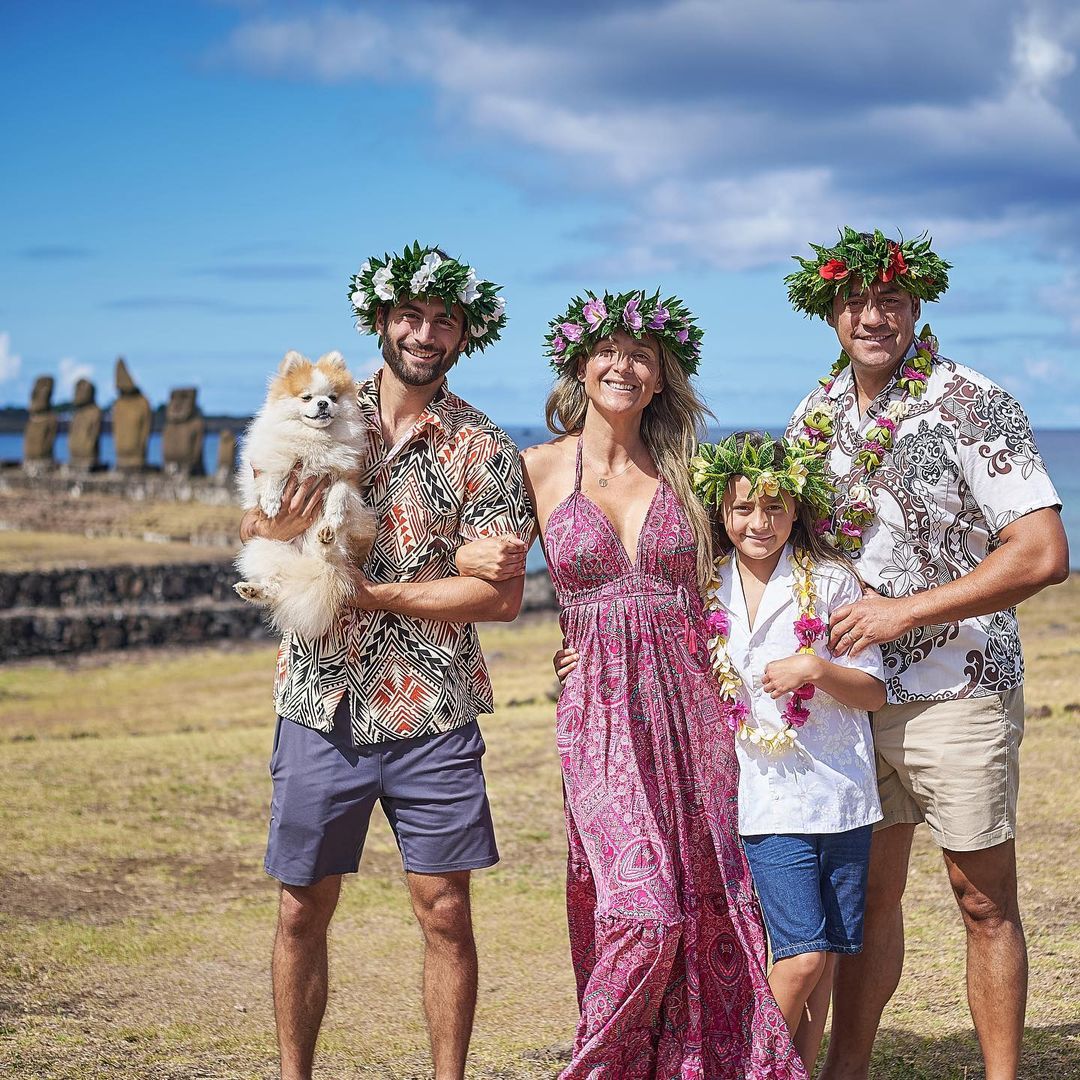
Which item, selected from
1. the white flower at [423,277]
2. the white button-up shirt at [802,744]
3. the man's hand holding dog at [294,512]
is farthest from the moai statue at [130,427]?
the white button-up shirt at [802,744]

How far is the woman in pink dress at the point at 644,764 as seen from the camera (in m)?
3.69

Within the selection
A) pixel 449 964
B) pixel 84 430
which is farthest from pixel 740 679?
pixel 84 430

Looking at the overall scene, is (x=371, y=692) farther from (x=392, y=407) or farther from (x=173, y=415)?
(x=173, y=415)

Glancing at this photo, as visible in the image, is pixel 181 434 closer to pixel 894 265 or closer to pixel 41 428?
pixel 41 428

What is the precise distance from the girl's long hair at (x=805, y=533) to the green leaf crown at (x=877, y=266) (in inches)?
20.2

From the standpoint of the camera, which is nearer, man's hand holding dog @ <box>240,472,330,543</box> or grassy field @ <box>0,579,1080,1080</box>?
man's hand holding dog @ <box>240,472,330,543</box>

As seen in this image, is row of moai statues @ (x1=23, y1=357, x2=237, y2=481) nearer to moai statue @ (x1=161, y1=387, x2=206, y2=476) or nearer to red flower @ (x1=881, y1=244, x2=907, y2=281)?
moai statue @ (x1=161, y1=387, x2=206, y2=476)

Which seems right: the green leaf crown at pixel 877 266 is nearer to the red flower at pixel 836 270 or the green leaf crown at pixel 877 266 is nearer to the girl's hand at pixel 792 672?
Answer: the red flower at pixel 836 270

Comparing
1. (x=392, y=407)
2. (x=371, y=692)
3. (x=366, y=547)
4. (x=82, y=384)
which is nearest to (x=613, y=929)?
(x=371, y=692)

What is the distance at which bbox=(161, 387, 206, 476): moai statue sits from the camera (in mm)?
30891

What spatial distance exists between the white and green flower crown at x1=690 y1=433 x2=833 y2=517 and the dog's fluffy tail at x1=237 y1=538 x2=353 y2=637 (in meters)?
1.11

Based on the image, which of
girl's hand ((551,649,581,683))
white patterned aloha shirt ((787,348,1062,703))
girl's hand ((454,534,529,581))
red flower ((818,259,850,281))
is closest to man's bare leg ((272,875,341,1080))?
girl's hand ((551,649,581,683))

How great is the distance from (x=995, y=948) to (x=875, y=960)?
1.23ft

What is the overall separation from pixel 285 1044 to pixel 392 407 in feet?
6.53
